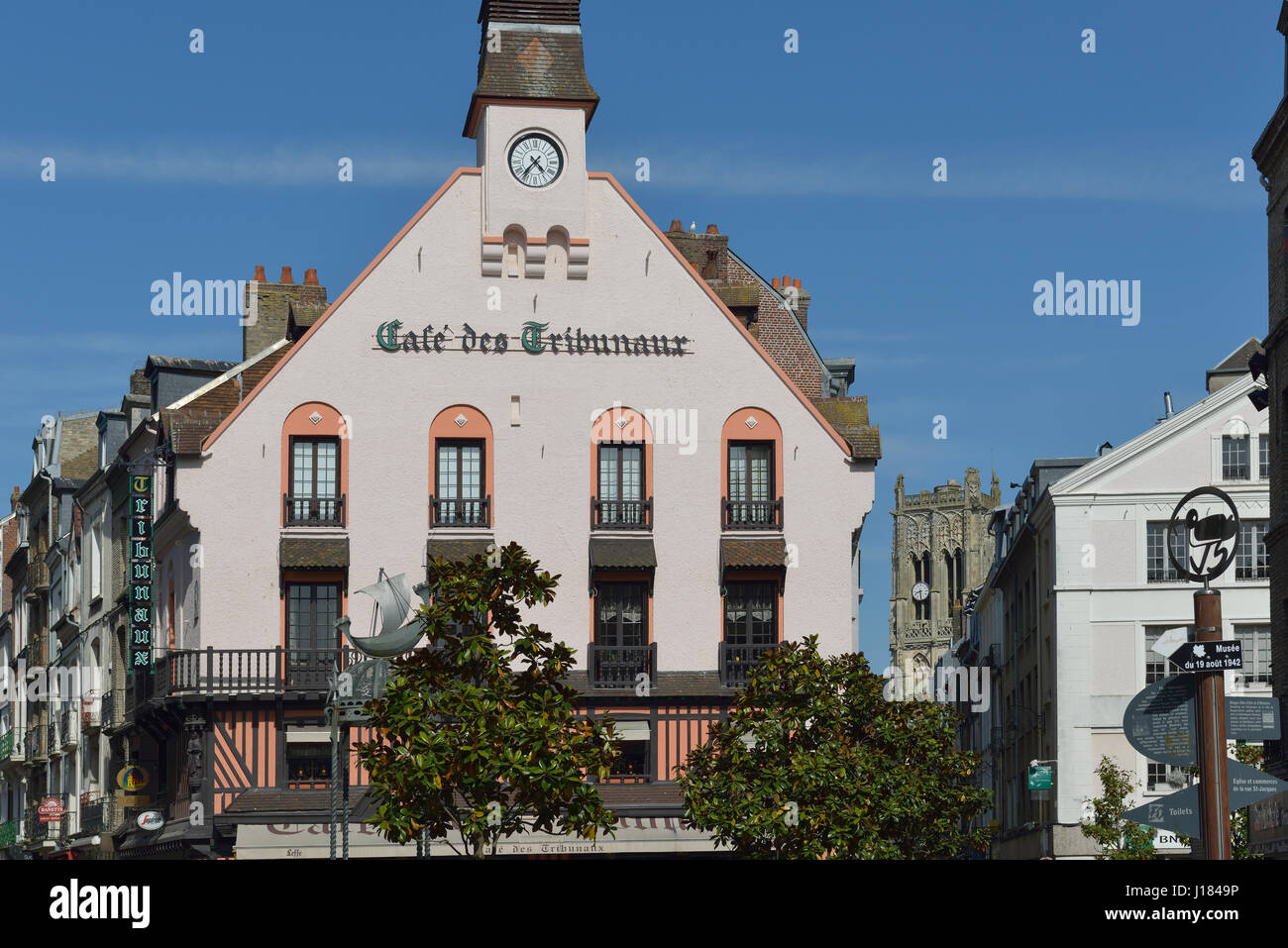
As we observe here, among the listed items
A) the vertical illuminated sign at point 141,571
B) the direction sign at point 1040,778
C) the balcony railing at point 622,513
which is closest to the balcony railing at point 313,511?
the vertical illuminated sign at point 141,571

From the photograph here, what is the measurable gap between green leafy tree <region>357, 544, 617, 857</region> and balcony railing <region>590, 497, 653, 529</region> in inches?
578

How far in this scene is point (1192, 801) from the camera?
12.4 m

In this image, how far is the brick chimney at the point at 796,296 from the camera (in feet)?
176

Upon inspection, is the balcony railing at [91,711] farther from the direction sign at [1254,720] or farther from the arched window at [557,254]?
the direction sign at [1254,720]

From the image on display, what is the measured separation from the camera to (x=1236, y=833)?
39938 mm

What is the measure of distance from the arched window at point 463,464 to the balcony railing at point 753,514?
18.9ft

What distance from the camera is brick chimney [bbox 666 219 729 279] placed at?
52.7m

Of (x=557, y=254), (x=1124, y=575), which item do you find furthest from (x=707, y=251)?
(x=1124, y=575)

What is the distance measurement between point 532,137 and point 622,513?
30.7ft

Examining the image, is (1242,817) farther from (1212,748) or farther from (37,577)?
(37,577)
